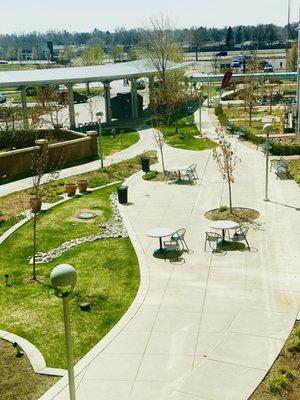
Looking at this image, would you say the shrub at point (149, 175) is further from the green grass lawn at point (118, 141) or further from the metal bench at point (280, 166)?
→ the green grass lawn at point (118, 141)

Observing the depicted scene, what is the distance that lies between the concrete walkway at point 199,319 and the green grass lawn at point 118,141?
15.0m

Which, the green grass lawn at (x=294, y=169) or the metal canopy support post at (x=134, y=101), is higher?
the metal canopy support post at (x=134, y=101)

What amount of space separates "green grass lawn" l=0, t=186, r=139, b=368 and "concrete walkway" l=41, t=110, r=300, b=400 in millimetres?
494

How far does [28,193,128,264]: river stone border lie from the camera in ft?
59.9

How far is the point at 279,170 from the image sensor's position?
2706cm

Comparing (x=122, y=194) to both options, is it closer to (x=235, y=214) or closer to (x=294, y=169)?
(x=235, y=214)

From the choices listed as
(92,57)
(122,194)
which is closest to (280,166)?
(122,194)

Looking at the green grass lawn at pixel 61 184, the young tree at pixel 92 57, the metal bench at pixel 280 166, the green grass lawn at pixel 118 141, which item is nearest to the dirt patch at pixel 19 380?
the green grass lawn at pixel 61 184

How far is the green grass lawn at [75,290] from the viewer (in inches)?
512

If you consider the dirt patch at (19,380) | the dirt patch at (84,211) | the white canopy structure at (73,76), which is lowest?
the dirt patch at (19,380)

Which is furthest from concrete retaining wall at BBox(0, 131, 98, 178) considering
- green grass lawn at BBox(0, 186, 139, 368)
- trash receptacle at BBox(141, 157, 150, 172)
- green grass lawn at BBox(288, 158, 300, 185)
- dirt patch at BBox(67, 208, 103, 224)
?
green grass lawn at BBox(288, 158, 300, 185)

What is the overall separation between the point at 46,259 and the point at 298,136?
23.4 metres

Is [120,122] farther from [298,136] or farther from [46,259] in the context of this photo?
[46,259]

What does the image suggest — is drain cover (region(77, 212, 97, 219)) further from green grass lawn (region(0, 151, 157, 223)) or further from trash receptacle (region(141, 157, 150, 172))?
trash receptacle (region(141, 157, 150, 172))
